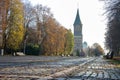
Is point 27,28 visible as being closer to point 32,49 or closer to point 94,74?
point 32,49

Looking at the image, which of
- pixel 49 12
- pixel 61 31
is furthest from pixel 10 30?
pixel 61 31

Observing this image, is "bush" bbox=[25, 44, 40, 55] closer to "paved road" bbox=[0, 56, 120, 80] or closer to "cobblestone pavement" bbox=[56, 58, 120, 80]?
"paved road" bbox=[0, 56, 120, 80]

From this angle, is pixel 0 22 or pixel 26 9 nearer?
pixel 0 22

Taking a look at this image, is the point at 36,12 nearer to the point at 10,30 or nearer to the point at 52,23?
the point at 52,23

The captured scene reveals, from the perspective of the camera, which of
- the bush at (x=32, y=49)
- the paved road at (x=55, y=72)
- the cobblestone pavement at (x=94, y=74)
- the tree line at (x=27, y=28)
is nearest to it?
the paved road at (x=55, y=72)

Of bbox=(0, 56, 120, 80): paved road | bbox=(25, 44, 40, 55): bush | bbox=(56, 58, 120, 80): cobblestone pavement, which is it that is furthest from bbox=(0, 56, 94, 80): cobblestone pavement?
bbox=(25, 44, 40, 55): bush

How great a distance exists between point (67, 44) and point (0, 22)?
81.3 meters

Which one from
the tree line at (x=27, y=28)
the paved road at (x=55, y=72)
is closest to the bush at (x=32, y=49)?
the tree line at (x=27, y=28)

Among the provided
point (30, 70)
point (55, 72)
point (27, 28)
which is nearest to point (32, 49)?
point (27, 28)

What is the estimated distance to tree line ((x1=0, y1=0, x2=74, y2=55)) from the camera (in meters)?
72.2

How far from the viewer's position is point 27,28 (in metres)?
90.1

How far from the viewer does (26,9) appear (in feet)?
295

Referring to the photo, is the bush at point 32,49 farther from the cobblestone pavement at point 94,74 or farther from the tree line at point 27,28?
the cobblestone pavement at point 94,74

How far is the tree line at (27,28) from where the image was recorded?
7219 cm
